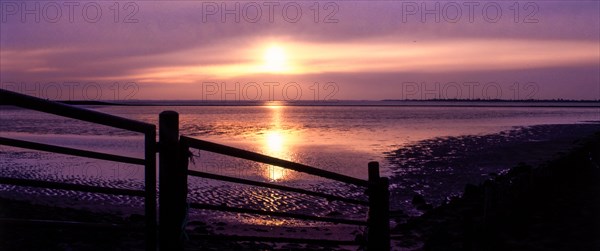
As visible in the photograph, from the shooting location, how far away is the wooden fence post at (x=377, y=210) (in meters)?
6.30

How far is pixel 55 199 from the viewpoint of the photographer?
56.0ft

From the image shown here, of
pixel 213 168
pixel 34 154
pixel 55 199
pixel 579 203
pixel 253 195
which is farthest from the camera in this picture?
pixel 34 154

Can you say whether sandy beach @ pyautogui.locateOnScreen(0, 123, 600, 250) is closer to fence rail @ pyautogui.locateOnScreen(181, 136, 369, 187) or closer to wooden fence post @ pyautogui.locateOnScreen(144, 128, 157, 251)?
wooden fence post @ pyautogui.locateOnScreen(144, 128, 157, 251)

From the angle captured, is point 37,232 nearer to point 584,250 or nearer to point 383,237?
point 383,237

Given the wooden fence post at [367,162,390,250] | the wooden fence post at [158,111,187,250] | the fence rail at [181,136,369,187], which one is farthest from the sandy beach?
the wooden fence post at [367,162,390,250]

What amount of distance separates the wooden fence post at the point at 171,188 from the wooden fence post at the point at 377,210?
283cm

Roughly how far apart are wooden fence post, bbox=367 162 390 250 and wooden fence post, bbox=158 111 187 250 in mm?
2830

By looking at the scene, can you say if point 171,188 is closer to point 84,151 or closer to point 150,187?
point 150,187

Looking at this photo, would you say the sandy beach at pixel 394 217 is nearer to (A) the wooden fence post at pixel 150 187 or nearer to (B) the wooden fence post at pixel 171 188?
(A) the wooden fence post at pixel 150 187

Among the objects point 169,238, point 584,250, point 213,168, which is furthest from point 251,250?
point 213,168

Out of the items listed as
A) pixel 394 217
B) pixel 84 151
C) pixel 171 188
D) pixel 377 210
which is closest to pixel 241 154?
pixel 171 188

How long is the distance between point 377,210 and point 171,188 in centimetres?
→ 304

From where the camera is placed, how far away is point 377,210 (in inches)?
248

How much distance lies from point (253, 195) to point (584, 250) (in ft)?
35.7
